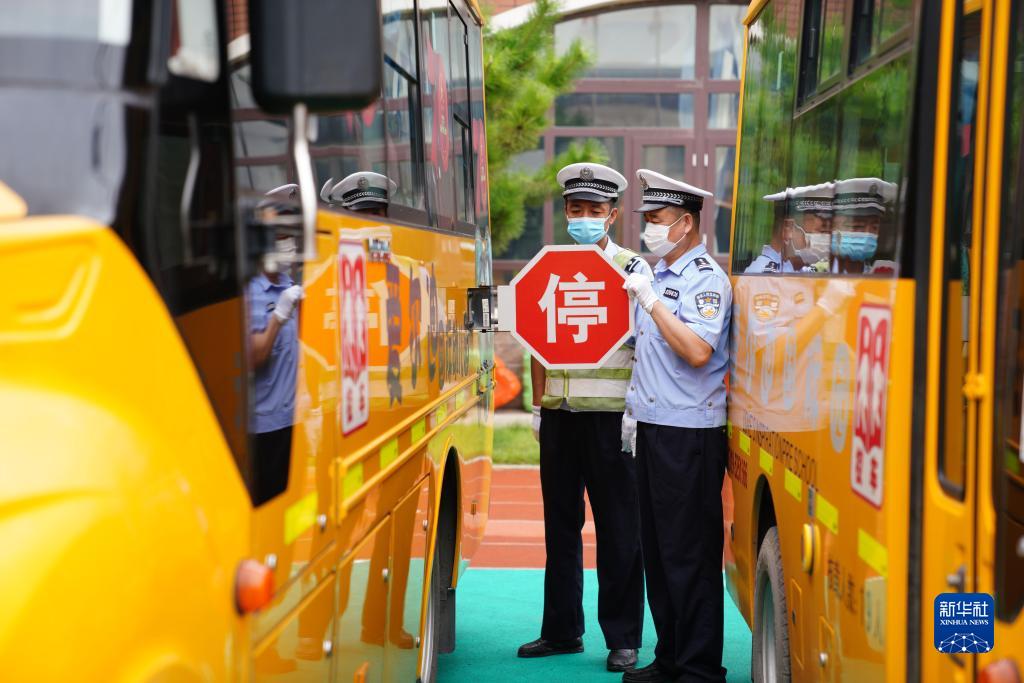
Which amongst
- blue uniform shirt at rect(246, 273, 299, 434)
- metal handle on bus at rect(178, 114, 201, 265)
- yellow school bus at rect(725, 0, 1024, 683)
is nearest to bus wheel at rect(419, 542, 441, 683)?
yellow school bus at rect(725, 0, 1024, 683)

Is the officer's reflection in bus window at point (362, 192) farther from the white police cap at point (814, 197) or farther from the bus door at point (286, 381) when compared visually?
the white police cap at point (814, 197)

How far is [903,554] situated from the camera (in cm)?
281

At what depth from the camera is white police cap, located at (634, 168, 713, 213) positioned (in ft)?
18.1

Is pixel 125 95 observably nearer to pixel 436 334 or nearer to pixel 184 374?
pixel 184 374

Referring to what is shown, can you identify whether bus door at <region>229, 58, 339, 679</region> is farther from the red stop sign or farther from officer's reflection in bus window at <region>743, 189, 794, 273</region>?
the red stop sign

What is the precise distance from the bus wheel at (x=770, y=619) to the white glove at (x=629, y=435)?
3.51ft

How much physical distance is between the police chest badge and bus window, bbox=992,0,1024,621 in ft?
8.23

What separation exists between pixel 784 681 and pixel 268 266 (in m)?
2.76

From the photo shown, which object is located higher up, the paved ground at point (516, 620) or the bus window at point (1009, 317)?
the bus window at point (1009, 317)

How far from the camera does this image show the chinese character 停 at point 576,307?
5.48m

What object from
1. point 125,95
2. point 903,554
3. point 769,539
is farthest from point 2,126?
point 769,539

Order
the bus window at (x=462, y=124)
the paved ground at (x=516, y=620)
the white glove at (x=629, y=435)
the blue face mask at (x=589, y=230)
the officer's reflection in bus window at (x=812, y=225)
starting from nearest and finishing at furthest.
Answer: the officer's reflection in bus window at (x=812, y=225), the white glove at (x=629, y=435), the bus window at (x=462, y=124), the paved ground at (x=516, y=620), the blue face mask at (x=589, y=230)

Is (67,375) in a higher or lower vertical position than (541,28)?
lower

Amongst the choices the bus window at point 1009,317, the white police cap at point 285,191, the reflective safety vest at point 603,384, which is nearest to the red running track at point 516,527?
the reflective safety vest at point 603,384
